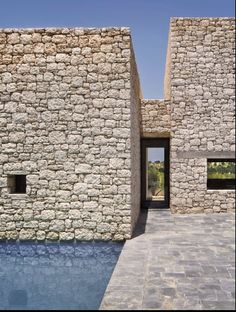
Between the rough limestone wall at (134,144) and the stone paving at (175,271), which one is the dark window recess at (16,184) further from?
the stone paving at (175,271)

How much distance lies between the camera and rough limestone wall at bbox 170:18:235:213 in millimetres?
11023

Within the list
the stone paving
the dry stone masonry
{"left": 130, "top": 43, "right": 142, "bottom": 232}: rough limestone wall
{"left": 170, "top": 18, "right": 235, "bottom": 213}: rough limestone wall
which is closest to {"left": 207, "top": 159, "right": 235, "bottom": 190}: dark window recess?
{"left": 170, "top": 18, "right": 235, "bottom": 213}: rough limestone wall

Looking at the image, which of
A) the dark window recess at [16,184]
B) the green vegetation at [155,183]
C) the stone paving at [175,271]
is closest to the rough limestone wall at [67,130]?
the dark window recess at [16,184]

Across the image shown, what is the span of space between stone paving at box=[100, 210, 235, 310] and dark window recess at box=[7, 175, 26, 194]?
3053 millimetres

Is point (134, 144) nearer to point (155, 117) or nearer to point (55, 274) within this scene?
point (155, 117)

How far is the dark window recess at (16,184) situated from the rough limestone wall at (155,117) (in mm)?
4602

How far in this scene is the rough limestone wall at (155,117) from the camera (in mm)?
11688

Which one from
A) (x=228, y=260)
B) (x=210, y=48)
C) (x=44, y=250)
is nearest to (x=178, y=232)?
(x=228, y=260)

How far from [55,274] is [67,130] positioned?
134 inches

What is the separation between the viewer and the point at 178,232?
27.3ft

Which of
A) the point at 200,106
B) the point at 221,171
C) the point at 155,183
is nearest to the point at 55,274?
the point at 200,106

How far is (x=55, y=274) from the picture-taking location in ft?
18.4

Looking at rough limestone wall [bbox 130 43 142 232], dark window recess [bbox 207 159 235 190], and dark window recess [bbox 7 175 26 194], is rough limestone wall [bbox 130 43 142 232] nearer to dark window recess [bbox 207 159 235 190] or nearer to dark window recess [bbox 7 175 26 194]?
dark window recess [bbox 7 175 26 194]

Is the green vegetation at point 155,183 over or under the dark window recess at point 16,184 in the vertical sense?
under
